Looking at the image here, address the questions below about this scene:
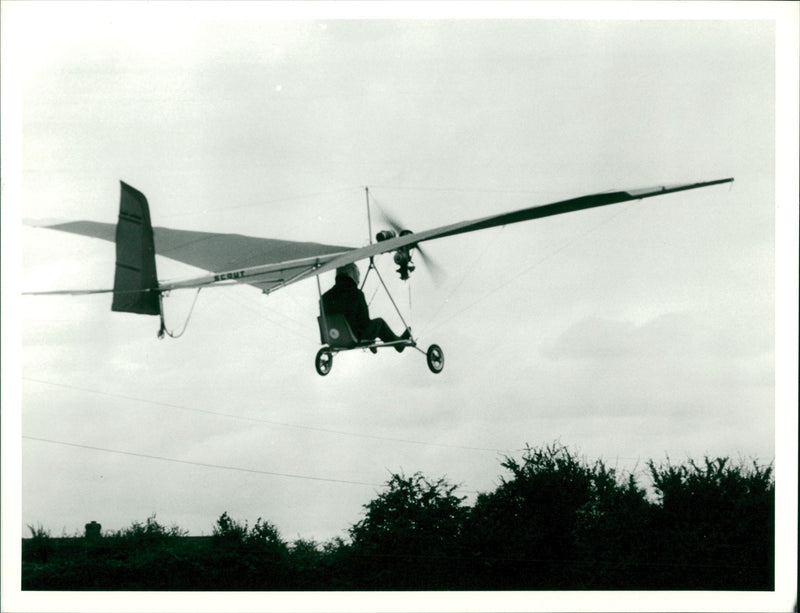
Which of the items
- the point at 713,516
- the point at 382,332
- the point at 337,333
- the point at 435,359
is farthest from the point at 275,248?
the point at 713,516

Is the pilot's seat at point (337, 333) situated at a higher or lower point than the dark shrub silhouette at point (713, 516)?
higher

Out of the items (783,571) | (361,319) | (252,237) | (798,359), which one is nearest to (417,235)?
(361,319)

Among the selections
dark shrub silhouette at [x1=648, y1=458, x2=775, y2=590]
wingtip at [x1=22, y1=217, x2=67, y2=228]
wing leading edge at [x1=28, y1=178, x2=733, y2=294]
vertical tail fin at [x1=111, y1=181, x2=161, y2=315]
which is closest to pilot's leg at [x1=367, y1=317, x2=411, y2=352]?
wing leading edge at [x1=28, y1=178, x2=733, y2=294]

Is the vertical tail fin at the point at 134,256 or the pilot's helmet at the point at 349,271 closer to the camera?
the vertical tail fin at the point at 134,256

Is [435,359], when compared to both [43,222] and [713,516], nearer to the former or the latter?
[43,222]

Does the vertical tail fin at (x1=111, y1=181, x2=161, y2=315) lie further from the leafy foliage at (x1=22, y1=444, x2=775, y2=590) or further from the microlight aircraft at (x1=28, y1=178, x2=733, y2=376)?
the leafy foliage at (x1=22, y1=444, x2=775, y2=590)

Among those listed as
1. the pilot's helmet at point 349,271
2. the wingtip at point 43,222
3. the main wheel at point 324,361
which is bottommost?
the main wheel at point 324,361

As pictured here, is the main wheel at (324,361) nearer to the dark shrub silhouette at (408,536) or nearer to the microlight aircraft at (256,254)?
the microlight aircraft at (256,254)

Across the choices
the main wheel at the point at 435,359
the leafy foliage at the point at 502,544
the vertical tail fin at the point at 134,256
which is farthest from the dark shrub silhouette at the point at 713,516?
the vertical tail fin at the point at 134,256
